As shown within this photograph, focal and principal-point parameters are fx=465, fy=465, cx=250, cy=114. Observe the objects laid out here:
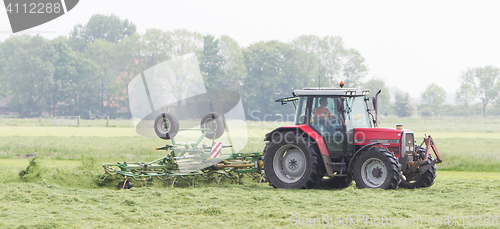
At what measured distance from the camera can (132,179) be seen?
971cm

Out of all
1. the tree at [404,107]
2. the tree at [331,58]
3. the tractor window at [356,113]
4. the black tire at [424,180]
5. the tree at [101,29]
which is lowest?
the black tire at [424,180]

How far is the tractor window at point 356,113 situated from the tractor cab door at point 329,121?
195 millimetres

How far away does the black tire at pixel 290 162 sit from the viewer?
30.8 ft

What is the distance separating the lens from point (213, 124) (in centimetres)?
1155

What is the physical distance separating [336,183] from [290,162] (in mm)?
1233

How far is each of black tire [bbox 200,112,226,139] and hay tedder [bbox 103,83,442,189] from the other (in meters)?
1.34

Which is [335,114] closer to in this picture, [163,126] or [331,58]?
[163,126]

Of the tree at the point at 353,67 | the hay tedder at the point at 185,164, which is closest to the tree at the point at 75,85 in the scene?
the tree at the point at 353,67

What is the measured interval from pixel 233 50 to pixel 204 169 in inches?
2206

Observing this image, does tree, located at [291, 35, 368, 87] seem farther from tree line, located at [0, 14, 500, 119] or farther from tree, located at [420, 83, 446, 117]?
tree, located at [420, 83, 446, 117]

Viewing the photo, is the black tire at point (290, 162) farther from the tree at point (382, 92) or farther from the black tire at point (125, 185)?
the tree at point (382, 92)

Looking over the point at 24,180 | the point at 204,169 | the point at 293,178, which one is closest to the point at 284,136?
the point at 293,178

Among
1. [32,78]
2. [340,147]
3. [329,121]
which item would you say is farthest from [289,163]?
[32,78]

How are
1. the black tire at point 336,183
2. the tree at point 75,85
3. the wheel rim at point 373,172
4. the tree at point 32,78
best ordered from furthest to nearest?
the tree at point 32,78
the tree at point 75,85
the black tire at point 336,183
the wheel rim at point 373,172
